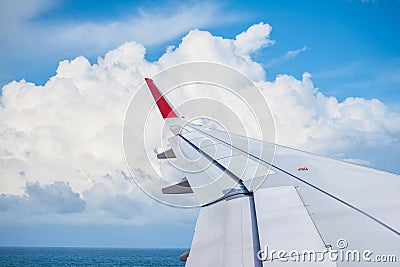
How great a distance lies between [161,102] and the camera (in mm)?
7156

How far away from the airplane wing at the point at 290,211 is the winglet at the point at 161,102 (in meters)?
2.01

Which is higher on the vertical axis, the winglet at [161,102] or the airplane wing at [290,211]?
the winglet at [161,102]

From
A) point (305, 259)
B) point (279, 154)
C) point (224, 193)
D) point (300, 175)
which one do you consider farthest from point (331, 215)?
point (279, 154)

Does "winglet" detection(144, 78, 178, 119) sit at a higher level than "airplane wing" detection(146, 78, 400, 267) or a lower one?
higher

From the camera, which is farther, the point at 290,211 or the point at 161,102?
the point at 161,102

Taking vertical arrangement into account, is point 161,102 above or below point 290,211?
above

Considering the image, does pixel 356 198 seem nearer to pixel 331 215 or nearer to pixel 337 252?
pixel 331 215

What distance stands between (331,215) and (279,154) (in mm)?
2823

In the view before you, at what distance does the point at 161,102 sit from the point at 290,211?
4635 mm

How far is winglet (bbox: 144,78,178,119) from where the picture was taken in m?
6.91

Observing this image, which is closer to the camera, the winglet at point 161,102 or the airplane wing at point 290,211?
the airplane wing at point 290,211

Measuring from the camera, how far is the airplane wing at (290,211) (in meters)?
2.19

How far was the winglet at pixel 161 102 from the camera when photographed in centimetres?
691

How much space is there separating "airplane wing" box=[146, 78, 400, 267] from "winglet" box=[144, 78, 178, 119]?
2.01m
